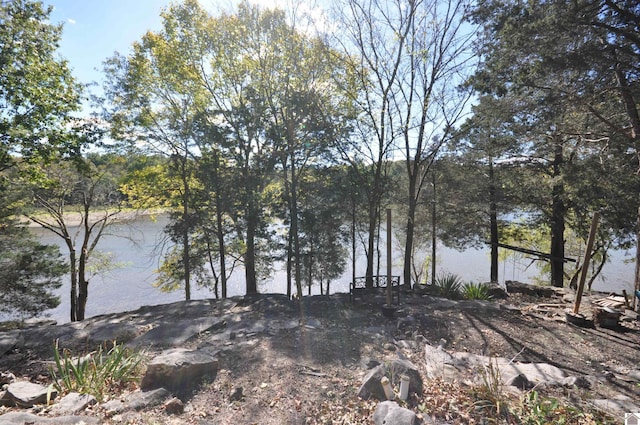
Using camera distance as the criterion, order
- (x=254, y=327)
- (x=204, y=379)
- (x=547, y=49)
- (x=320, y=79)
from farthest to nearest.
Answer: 1. (x=320, y=79)
2. (x=254, y=327)
3. (x=547, y=49)
4. (x=204, y=379)

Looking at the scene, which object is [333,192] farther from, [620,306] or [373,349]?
[620,306]

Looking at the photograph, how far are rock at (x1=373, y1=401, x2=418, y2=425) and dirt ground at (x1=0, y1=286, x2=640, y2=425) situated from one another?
0.16 metres

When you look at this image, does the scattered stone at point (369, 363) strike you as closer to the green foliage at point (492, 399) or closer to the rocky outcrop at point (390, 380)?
the rocky outcrop at point (390, 380)

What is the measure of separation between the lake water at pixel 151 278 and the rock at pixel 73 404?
10.7 meters

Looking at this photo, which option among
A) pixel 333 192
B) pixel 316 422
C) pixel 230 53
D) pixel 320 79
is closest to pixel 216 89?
pixel 230 53

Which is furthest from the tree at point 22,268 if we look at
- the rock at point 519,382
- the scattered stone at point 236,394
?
the rock at point 519,382

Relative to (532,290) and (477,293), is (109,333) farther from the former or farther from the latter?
(532,290)

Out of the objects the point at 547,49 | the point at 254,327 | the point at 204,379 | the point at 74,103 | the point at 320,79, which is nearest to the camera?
the point at 204,379

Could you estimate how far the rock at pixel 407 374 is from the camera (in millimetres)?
3246

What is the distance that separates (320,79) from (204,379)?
9.28 m

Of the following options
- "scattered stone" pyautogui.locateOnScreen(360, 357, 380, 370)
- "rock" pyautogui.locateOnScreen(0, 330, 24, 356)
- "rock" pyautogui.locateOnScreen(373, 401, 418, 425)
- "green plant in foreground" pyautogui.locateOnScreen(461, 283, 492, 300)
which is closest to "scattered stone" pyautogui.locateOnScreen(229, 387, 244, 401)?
"rock" pyautogui.locateOnScreen(373, 401, 418, 425)

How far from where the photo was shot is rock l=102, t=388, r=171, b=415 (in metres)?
3.00

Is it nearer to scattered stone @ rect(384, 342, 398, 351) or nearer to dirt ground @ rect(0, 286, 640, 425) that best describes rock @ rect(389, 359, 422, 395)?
dirt ground @ rect(0, 286, 640, 425)

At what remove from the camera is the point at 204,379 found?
3.70m
